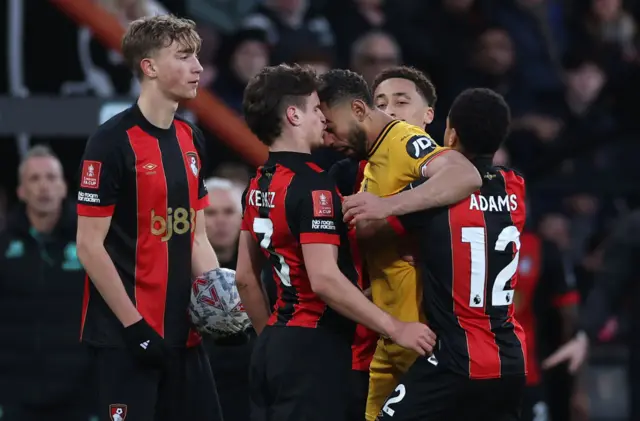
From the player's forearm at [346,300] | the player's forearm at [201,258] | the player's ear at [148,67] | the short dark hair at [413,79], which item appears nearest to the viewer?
the player's forearm at [346,300]

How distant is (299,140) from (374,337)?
2.86ft

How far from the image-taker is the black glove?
18.9 ft

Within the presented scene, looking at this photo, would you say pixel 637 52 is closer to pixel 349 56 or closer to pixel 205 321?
pixel 349 56

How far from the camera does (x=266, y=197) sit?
563 centimetres

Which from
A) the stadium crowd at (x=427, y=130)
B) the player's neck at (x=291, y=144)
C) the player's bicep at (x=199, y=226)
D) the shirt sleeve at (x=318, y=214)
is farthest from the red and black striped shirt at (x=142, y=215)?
the stadium crowd at (x=427, y=130)

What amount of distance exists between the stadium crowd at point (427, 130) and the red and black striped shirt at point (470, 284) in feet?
6.76

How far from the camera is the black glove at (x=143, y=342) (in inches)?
226

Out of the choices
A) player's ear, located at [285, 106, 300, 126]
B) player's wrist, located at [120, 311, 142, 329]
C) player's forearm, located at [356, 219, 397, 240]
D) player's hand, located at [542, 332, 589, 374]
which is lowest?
player's hand, located at [542, 332, 589, 374]

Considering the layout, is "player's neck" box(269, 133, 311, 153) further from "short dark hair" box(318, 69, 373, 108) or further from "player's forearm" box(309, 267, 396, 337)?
"player's forearm" box(309, 267, 396, 337)

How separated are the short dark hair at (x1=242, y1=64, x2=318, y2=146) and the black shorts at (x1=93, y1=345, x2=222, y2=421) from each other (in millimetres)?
1047

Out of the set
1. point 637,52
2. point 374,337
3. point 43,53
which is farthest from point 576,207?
point 374,337

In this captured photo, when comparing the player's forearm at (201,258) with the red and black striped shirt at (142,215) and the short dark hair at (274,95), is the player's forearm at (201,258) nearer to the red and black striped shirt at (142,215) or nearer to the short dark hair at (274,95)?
the red and black striped shirt at (142,215)

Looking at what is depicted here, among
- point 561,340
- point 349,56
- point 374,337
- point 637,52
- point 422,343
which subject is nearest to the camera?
point 422,343

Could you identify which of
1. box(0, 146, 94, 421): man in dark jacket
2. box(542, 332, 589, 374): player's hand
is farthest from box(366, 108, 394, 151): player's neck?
box(542, 332, 589, 374): player's hand
